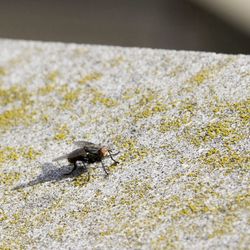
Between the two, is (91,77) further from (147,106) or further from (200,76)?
(200,76)

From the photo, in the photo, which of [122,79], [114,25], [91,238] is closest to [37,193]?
[91,238]

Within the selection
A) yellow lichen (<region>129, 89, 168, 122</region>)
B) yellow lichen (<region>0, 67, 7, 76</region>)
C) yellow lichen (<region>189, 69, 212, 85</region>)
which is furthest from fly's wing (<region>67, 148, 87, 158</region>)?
yellow lichen (<region>0, 67, 7, 76</region>)

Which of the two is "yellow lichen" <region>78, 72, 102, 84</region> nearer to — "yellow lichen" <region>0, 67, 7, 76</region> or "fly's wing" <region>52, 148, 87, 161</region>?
"yellow lichen" <region>0, 67, 7, 76</region>

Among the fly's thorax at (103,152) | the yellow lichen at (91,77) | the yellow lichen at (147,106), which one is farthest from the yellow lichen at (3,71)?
the fly's thorax at (103,152)

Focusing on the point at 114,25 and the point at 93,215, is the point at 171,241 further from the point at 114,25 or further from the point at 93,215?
the point at 114,25

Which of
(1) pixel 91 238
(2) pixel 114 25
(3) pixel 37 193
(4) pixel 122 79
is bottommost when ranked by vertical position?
(1) pixel 91 238

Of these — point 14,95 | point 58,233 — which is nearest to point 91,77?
point 14,95
